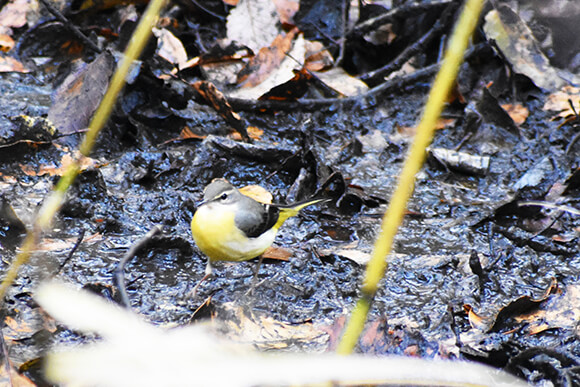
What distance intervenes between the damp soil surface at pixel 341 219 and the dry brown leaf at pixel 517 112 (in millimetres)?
58

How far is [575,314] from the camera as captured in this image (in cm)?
403

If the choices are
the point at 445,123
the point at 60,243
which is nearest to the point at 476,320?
the point at 60,243

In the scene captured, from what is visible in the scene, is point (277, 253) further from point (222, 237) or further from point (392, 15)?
point (392, 15)

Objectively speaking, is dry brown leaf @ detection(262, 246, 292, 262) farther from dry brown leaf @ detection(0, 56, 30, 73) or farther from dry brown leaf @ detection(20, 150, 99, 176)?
dry brown leaf @ detection(0, 56, 30, 73)

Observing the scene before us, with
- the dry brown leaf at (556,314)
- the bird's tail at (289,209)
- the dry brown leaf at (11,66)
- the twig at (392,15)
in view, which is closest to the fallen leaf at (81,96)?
the dry brown leaf at (11,66)

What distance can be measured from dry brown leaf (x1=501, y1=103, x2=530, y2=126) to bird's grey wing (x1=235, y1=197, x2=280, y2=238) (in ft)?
9.99

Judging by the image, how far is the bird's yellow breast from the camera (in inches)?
174

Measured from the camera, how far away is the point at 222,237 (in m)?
4.44

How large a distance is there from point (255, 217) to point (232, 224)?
0.18 meters

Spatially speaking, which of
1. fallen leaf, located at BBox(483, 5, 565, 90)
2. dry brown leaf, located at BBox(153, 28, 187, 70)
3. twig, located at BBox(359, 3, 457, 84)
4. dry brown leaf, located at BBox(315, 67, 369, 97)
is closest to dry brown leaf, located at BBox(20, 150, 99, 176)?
dry brown leaf, located at BBox(153, 28, 187, 70)

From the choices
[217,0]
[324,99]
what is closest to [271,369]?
[324,99]

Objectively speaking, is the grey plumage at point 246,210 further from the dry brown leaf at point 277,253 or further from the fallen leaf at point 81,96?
the fallen leaf at point 81,96

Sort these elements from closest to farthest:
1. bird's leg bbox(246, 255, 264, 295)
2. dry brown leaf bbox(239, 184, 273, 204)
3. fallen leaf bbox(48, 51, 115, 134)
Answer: bird's leg bbox(246, 255, 264, 295)
dry brown leaf bbox(239, 184, 273, 204)
fallen leaf bbox(48, 51, 115, 134)

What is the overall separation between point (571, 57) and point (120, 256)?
17.0ft
